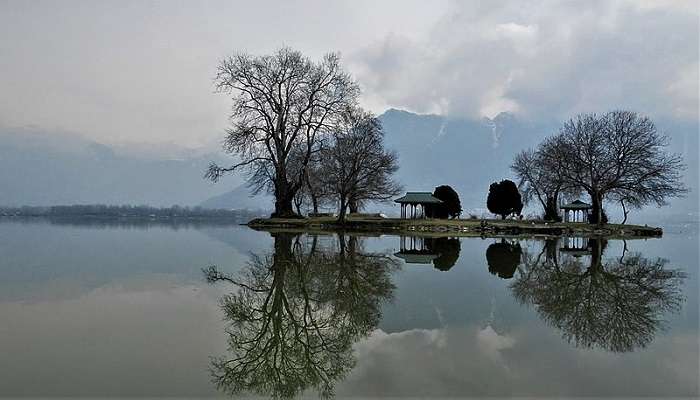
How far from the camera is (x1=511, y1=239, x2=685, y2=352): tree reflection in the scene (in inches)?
331

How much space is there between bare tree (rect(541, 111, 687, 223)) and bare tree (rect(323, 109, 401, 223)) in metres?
18.3

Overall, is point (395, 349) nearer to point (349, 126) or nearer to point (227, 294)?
point (227, 294)

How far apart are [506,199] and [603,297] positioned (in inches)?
1760

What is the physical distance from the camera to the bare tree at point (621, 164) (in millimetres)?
43469

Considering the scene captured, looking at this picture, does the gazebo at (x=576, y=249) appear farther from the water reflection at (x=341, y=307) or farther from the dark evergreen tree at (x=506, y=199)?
the dark evergreen tree at (x=506, y=199)

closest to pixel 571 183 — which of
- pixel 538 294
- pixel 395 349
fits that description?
pixel 538 294

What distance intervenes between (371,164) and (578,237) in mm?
19296

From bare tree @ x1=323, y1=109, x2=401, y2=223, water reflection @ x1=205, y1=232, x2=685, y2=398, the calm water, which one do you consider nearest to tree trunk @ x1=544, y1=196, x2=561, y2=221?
bare tree @ x1=323, y1=109, x2=401, y2=223

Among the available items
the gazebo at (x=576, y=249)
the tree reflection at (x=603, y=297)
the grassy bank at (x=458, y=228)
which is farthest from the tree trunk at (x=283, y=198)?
the tree reflection at (x=603, y=297)

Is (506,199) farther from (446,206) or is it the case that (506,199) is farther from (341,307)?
(341,307)

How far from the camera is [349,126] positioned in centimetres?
4434

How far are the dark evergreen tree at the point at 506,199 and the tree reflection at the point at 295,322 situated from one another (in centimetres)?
4199

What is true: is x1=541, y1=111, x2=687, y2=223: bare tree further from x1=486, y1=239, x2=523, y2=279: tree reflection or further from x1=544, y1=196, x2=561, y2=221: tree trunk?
x1=486, y1=239, x2=523, y2=279: tree reflection

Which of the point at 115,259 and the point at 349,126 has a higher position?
the point at 349,126
